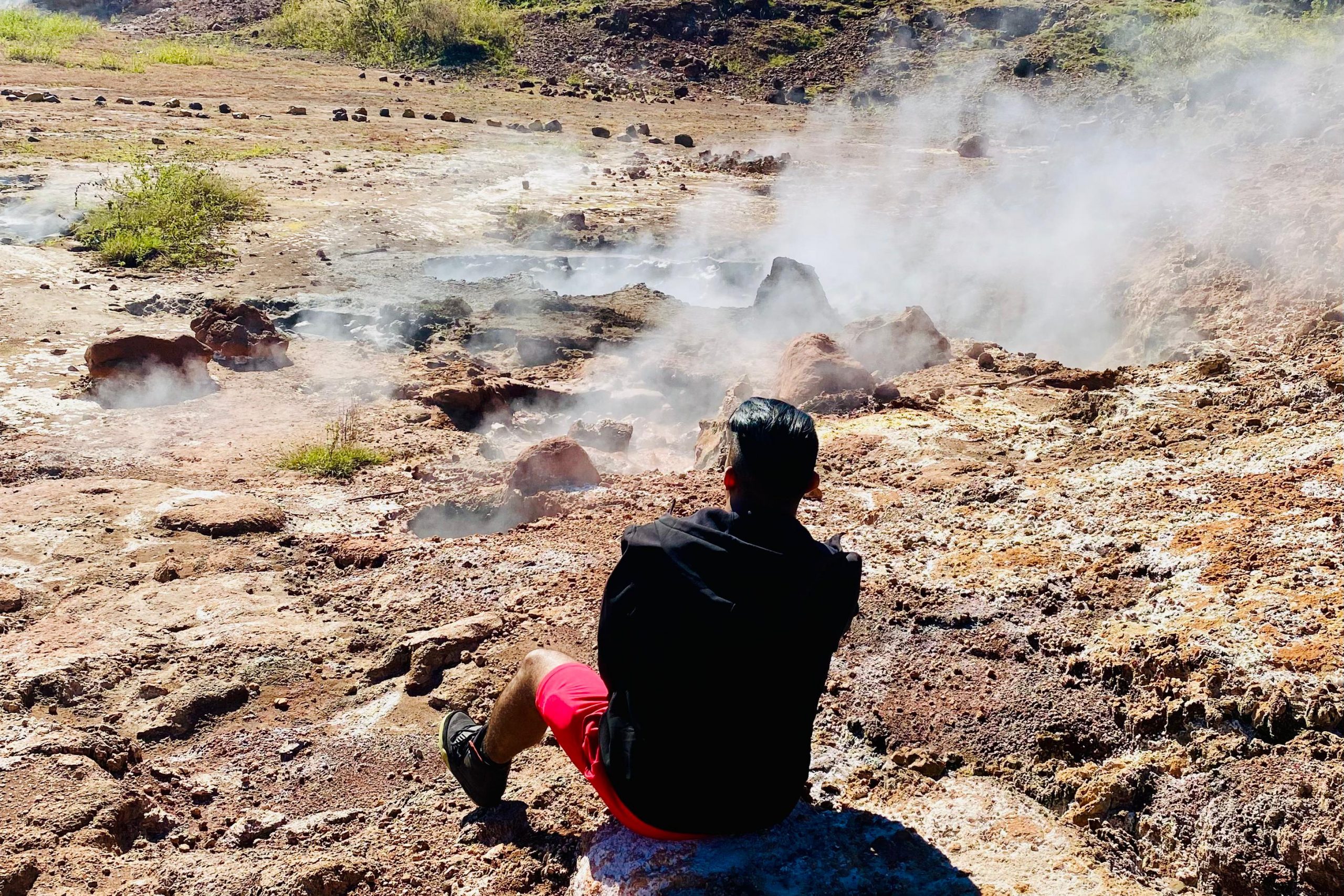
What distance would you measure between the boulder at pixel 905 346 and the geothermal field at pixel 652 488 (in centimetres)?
3

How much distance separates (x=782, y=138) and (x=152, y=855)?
A: 53.9 feet

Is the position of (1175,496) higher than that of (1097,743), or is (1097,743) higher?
(1175,496)

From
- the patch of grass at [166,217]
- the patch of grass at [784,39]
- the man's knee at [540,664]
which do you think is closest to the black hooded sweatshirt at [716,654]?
the man's knee at [540,664]

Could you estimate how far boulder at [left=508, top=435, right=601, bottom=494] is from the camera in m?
4.84

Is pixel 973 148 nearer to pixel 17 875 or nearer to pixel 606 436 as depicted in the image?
pixel 606 436

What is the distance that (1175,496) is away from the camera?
3725mm

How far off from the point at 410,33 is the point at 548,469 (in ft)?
74.0

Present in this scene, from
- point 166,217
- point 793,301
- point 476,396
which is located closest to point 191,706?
point 476,396

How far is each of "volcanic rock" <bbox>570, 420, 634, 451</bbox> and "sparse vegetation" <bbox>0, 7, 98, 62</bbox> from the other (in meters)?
19.5

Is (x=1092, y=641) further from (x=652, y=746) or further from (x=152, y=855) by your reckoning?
(x=152, y=855)

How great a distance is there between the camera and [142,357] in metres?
6.52

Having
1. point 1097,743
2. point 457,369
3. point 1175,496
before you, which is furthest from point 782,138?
point 1097,743

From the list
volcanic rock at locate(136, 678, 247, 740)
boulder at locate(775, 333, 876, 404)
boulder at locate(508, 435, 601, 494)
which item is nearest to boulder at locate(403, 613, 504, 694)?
volcanic rock at locate(136, 678, 247, 740)

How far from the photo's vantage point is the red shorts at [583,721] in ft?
7.13
